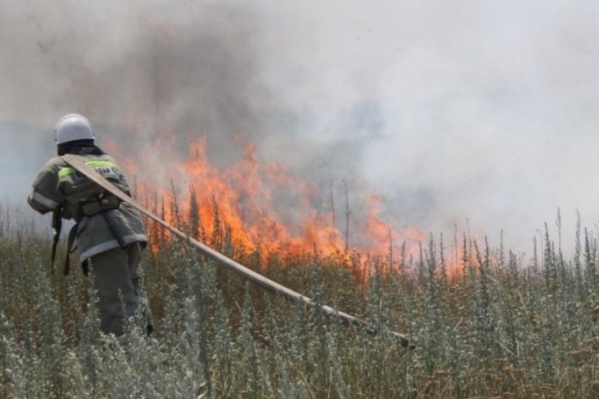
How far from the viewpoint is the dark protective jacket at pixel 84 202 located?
5.68m

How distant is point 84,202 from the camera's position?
578cm

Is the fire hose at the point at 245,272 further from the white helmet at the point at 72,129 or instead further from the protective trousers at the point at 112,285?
the protective trousers at the point at 112,285

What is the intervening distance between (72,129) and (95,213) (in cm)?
80

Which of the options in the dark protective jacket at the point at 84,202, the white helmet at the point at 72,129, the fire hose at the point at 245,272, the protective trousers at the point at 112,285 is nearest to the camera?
the fire hose at the point at 245,272

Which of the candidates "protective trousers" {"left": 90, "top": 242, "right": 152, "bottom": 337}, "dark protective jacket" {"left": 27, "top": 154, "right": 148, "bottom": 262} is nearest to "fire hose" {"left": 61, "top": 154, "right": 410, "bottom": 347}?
"dark protective jacket" {"left": 27, "top": 154, "right": 148, "bottom": 262}

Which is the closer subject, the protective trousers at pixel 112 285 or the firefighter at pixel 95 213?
the firefighter at pixel 95 213

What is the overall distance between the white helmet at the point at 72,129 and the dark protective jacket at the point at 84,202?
209 mm

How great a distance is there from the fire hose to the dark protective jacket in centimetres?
A: 11

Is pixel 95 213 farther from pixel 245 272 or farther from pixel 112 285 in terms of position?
pixel 245 272

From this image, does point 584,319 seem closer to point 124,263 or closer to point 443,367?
point 443,367

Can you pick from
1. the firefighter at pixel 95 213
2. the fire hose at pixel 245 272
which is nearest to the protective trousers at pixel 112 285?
the firefighter at pixel 95 213

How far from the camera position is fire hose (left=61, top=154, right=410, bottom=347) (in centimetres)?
356

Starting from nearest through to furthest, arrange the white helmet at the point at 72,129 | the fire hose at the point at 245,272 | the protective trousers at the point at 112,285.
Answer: the fire hose at the point at 245,272, the protective trousers at the point at 112,285, the white helmet at the point at 72,129

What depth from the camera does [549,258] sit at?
4.61m
